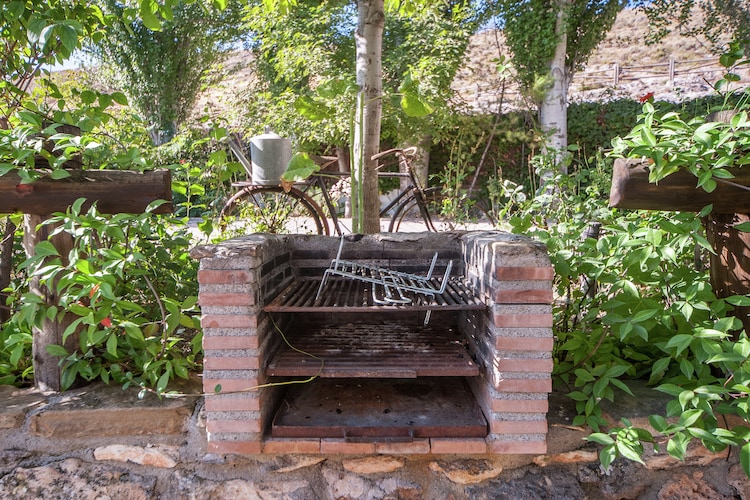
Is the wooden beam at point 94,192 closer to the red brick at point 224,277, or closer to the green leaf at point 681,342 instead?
the red brick at point 224,277

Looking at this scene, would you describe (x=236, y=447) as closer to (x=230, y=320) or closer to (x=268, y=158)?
(x=230, y=320)

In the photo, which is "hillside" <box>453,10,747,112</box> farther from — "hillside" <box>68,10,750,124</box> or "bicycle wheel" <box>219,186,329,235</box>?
"bicycle wheel" <box>219,186,329,235</box>

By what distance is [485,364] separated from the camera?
1.78m

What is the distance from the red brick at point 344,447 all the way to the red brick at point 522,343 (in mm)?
575

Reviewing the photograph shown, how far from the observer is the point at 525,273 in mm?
1612

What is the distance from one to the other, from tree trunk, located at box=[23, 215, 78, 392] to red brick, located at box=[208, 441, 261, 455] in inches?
31.8

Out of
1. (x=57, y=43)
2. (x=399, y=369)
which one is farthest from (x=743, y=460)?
(x=57, y=43)

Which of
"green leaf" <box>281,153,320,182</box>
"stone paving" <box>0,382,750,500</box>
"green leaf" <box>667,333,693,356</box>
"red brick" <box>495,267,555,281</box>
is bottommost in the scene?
"stone paving" <box>0,382,750,500</box>

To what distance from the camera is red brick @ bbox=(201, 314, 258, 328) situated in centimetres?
168

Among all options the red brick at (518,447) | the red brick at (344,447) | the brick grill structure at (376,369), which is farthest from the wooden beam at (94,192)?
the red brick at (518,447)

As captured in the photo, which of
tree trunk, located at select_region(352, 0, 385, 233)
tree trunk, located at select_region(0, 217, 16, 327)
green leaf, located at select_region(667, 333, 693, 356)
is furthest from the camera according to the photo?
tree trunk, located at select_region(352, 0, 385, 233)

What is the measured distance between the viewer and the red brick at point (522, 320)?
1626mm

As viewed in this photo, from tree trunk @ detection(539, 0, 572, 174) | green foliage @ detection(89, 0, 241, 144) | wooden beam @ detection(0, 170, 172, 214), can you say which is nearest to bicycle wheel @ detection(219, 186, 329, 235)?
wooden beam @ detection(0, 170, 172, 214)

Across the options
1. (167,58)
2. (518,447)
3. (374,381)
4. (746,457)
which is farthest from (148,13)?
(167,58)
